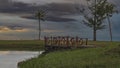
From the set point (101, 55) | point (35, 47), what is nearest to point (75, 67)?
point (101, 55)

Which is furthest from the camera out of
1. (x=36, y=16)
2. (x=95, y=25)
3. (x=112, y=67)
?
(x=36, y=16)

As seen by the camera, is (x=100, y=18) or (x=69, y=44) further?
(x=100, y=18)

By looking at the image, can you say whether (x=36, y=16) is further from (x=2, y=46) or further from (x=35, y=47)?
(x=35, y=47)

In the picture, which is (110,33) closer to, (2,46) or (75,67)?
(2,46)

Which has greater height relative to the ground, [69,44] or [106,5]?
[106,5]

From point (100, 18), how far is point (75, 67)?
95.7 metres

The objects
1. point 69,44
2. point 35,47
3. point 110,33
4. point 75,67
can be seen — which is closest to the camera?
point 75,67

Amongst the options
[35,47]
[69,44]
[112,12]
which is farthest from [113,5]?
[69,44]

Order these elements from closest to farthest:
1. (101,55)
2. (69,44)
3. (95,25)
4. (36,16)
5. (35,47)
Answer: (101,55) → (69,44) → (35,47) → (95,25) → (36,16)

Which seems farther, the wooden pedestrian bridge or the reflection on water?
the wooden pedestrian bridge

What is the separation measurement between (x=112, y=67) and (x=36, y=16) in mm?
145778

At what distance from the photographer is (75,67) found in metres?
35.7

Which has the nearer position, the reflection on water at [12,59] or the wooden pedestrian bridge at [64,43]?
the reflection on water at [12,59]

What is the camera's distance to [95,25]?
5098 inches
